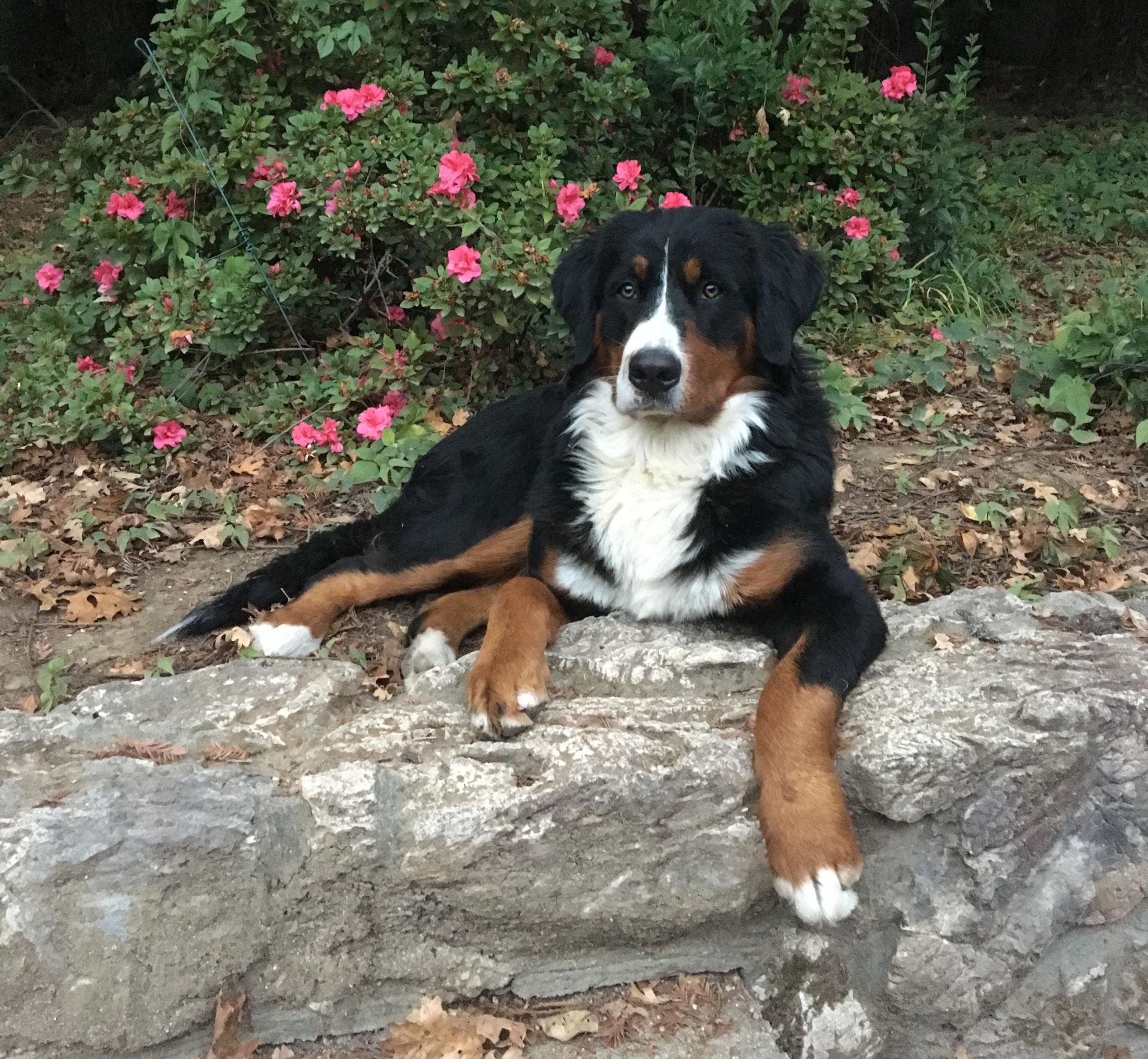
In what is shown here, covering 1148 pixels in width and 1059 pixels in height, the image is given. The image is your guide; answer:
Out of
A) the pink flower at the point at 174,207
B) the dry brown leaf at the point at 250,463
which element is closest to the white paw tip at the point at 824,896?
the dry brown leaf at the point at 250,463

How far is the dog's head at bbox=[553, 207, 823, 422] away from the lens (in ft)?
9.64

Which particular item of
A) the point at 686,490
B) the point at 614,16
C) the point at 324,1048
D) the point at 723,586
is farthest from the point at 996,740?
the point at 614,16

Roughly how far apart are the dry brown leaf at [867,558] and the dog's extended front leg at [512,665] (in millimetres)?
1437

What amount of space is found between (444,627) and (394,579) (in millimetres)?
429

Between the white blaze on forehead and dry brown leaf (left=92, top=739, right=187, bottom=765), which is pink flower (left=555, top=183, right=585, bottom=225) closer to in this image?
the white blaze on forehead

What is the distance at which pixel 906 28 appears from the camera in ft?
36.8

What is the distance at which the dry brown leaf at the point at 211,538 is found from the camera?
4.31 m

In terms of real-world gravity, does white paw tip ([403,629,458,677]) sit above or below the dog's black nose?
below

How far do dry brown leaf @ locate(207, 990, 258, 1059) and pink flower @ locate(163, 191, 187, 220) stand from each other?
4217 mm

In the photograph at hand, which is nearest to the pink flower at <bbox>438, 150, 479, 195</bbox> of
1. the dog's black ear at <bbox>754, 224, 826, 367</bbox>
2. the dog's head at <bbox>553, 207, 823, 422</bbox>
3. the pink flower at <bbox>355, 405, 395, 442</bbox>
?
the pink flower at <bbox>355, 405, 395, 442</bbox>

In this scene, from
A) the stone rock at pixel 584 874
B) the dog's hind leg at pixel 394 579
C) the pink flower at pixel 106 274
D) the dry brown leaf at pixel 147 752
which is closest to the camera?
the stone rock at pixel 584 874

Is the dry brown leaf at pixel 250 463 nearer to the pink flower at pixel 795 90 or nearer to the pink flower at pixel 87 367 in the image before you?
the pink flower at pixel 87 367

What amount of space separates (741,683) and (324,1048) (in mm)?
1276

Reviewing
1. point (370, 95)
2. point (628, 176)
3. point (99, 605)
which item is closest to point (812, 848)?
point (99, 605)
